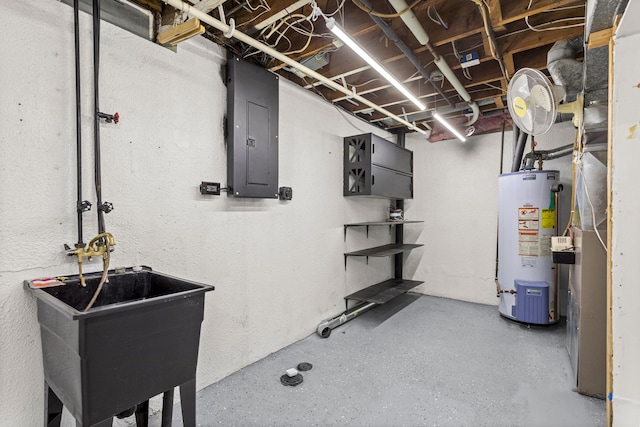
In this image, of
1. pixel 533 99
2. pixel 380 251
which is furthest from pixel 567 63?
pixel 380 251

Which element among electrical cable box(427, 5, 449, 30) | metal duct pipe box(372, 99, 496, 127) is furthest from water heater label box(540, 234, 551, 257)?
electrical cable box(427, 5, 449, 30)

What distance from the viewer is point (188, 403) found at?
1426mm

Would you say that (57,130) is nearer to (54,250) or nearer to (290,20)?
(54,250)

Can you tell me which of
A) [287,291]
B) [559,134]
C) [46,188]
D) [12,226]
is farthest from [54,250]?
[559,134]

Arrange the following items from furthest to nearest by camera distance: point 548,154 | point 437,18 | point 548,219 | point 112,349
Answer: point 548,154 < point 548,219 < point 437,18 < point 112,349

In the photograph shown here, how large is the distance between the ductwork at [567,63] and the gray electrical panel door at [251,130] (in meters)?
2.07

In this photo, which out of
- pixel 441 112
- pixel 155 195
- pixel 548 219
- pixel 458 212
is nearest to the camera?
pixel 155 195

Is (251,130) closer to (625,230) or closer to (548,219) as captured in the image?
(625,230)

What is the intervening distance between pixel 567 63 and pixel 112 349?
311 cm

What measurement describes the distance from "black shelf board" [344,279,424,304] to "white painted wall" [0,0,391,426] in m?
0.48

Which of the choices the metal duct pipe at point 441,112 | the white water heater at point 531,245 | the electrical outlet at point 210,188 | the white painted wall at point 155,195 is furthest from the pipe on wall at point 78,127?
the white water heater at point 531,245

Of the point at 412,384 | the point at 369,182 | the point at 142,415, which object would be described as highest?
the point at 369,182

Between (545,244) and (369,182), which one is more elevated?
(369,182)

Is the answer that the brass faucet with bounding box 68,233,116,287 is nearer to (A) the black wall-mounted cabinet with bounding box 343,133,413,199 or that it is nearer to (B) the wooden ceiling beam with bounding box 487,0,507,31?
(B) the wooden ceiling beam with bounding box 487,0,507,31
